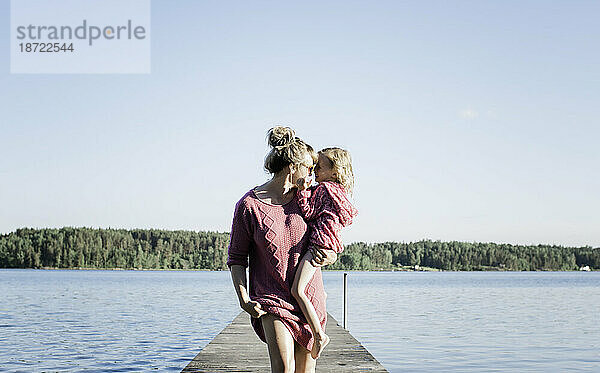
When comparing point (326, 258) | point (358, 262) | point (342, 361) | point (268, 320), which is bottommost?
point (358, 262)

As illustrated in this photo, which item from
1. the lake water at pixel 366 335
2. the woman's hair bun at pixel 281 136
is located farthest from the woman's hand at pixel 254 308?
the lake water at pixel 366 335

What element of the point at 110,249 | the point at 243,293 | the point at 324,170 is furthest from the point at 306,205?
the point at 110,249

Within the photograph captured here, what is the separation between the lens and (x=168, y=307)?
28375mm

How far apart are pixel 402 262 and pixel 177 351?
293 ft

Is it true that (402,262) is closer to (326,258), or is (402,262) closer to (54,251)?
(54,251)

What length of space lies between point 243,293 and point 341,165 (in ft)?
2.32

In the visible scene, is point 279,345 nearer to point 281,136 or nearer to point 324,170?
point 324,170

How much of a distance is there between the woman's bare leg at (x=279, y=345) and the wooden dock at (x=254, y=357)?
4.03m

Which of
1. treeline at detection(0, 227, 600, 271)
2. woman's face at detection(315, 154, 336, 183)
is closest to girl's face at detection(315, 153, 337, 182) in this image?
woman's face at detection(315, 154, 336, 183)

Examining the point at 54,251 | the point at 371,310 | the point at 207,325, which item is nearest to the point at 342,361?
the point at 207,325

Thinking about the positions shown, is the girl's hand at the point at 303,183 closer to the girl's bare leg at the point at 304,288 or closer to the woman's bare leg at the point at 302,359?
the girl's bare leg at the point at 304,288

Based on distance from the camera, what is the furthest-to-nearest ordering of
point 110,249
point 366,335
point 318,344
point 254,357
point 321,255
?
point 110,249, point 366,335, point 254,357, point 318,344, point 321,255

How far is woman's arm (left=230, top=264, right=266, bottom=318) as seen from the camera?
328 centimetres

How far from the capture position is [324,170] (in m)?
3.39
